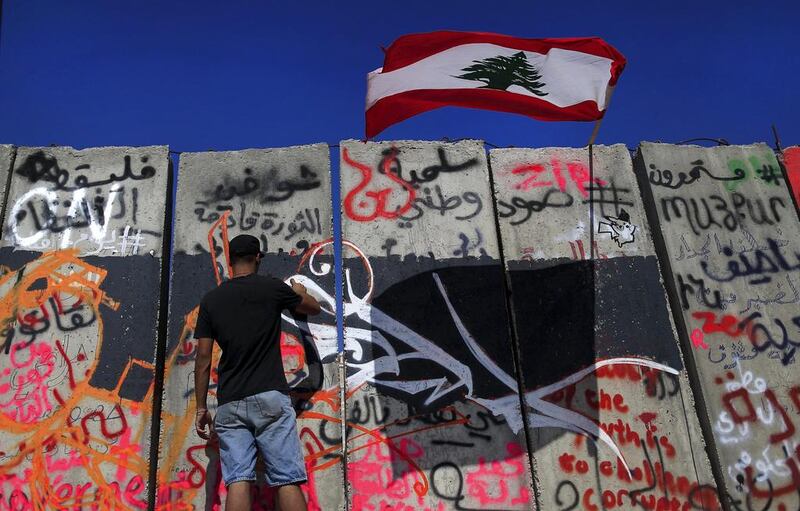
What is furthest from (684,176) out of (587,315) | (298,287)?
(298,287)

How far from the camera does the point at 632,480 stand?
14.8ft

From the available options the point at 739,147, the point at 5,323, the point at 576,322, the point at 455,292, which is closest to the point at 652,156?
the point at 739,147

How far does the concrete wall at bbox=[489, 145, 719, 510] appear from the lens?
453 centimetres

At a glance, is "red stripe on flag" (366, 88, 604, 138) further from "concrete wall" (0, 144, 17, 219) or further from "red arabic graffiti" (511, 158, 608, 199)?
"concrete wall" (0, 144, 17, 219)

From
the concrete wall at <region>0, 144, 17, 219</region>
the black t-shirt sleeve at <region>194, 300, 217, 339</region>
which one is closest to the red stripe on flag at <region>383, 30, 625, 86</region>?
the black t-shirt sleeve at <region>194, 300, 217, 339</region>

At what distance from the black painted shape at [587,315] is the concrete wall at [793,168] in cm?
149

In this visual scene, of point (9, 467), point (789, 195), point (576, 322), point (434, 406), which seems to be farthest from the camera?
point (789, 195)

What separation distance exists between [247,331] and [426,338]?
1431 mm

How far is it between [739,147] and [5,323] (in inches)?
233

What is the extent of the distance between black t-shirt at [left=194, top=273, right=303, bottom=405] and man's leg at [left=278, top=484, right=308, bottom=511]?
1.78 ft

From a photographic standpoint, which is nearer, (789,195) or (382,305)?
(382,305)

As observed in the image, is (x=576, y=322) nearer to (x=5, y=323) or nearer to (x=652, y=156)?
(x=652, y=156)

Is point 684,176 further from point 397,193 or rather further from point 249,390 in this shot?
point 249,390

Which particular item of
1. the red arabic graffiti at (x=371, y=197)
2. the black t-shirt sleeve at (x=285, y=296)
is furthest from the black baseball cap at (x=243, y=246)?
the red arabic graffiti at (x=371, y=197)
